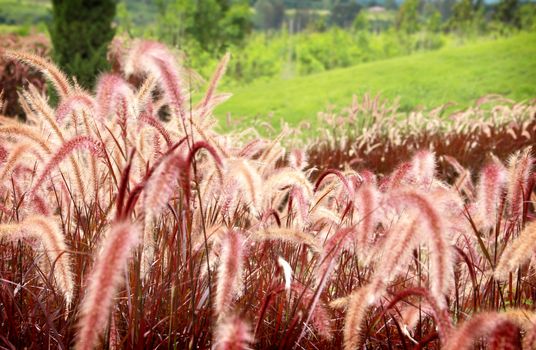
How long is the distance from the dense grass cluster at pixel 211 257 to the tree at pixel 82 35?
720 cm

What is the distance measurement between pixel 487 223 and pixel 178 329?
830mm

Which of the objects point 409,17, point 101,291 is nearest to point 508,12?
point 409,17

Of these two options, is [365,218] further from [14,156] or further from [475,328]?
[14,156]

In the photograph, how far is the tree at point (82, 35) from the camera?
9062 mm

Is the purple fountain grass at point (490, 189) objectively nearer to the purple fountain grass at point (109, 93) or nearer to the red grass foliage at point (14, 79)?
the purple fountain grass at point (109, 93)

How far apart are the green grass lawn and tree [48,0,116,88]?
4.73 m

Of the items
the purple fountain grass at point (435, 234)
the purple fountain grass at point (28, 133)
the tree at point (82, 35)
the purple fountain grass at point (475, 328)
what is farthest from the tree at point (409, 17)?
the purple fountain grass at point (475, 328)

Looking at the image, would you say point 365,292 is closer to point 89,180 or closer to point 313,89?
point 89,180

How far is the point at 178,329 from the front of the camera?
1525 mm

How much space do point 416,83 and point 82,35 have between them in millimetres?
9191

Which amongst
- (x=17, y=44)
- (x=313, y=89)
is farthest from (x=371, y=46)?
(x=17, y=44)

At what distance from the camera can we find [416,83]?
51.6 ft

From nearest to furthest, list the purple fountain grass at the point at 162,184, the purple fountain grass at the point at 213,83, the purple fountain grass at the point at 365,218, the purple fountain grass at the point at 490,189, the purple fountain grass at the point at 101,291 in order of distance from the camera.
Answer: the purple fountain grass at the point at 101,291 < the purple fountain grass at the point at 162,184 < the purple fountain grass at the point at 365,218 < the purple fountain grass at the point at 490,189 < the purple fountain grass at the point at 213,83

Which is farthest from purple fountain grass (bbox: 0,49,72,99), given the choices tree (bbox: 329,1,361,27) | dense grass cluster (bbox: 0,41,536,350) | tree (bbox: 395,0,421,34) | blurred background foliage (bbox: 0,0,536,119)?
tree (bbox: 329,1,361,27)
